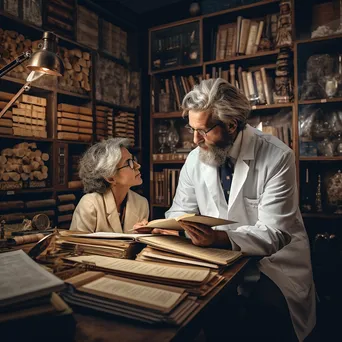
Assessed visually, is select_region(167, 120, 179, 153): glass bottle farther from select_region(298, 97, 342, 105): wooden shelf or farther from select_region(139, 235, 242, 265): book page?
select_region(139, 235, 242, 265): book page

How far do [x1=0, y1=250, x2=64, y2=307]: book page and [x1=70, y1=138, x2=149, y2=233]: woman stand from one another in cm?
129

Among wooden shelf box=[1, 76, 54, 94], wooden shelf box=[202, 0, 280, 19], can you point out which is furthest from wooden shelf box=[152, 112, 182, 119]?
wooden shelf box=[1, 76, 54, 94]

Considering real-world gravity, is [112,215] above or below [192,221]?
below

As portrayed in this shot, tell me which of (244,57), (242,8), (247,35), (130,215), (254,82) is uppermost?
(242,8)

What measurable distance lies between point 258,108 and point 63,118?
1830 mm

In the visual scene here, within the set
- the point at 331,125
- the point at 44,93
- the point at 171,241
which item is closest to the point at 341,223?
the point at 331,125

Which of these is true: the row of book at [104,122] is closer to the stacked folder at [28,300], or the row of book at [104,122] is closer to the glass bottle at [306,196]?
the glass bottle at [306,196]

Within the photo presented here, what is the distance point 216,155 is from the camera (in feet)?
6.46

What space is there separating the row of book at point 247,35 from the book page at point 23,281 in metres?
3.07

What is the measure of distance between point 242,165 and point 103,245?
3.10 feet

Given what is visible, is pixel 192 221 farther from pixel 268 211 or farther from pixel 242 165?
pixel 242 165

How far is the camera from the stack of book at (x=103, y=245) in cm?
122

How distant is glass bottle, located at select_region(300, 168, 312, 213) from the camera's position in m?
3.11

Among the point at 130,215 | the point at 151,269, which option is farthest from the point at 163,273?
the point at 130,215
